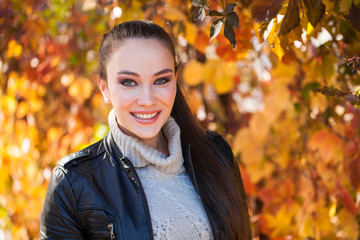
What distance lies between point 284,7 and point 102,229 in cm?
94

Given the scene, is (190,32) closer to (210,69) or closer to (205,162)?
(210,69)

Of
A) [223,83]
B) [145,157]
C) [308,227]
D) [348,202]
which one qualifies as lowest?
[308,227]

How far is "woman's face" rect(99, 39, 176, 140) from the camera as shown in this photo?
1.60 metres

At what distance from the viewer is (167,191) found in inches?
65.1

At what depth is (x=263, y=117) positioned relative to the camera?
296cm

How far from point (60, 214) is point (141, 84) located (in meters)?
0.54

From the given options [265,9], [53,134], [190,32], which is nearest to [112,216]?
[265,9]

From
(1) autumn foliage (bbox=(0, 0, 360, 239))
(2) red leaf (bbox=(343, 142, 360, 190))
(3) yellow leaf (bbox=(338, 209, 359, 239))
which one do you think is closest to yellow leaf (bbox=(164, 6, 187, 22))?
(1) autumn foliage (bbox=(0, 0, 360, 239))

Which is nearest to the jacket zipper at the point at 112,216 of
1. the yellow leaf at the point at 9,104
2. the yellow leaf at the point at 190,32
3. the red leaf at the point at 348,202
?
the yellow leaf at the point at 190,32

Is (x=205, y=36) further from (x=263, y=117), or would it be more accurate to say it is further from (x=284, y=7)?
(x=284, y=7)

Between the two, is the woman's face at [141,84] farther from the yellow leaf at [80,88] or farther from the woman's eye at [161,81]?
the yellow leaf at [80,88]

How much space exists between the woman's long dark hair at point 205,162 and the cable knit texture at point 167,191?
3.0 inches

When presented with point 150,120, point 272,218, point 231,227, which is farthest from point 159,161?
point 272,218

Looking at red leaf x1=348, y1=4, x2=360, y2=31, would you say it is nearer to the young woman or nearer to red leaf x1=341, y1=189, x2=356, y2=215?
the young woman
